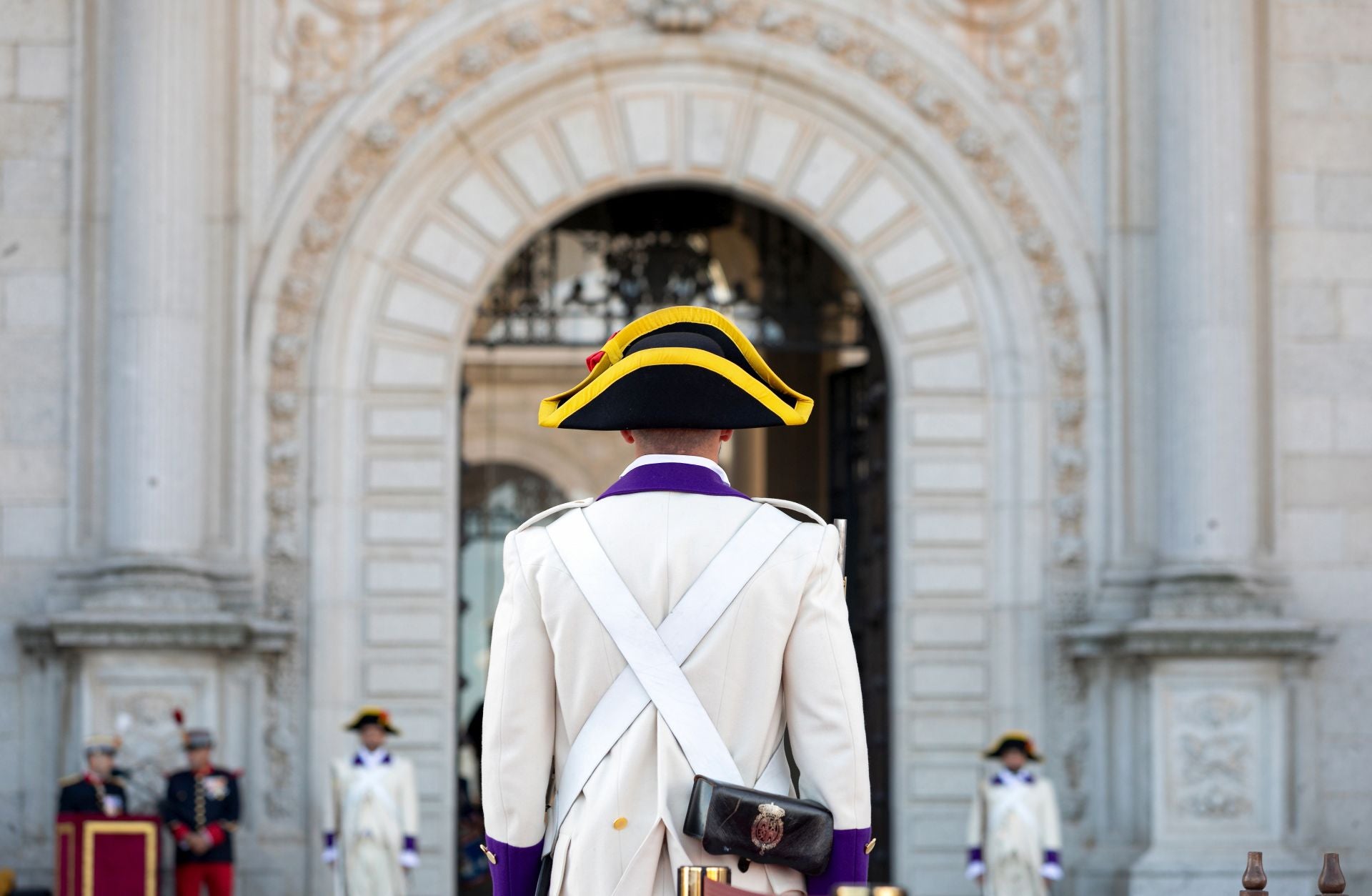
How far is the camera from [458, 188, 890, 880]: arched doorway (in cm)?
1622

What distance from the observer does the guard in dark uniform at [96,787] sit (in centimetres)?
1315

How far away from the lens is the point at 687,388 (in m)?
4.75

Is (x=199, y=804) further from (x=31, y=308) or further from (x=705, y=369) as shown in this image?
(x=705, y=369)

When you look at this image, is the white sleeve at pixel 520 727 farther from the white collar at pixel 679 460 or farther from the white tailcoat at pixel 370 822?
the white tailcoat at pixel 370 822

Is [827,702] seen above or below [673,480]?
below

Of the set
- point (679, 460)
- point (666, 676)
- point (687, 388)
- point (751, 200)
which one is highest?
point (751, 200)

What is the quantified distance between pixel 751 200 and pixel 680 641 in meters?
11.5

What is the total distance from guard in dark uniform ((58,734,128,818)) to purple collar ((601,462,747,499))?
920cm

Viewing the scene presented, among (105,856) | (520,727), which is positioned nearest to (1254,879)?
(520,727)

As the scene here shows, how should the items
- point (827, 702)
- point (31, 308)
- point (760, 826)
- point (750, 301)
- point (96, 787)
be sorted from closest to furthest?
point (760, 826)
point (827, 702)
point (96, 787)
point (31, 308)
point (750, 301)

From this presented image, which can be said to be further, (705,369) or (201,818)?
(201,818)

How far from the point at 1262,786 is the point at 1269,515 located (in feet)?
6.33

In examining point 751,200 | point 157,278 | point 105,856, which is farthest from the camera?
point 751,200

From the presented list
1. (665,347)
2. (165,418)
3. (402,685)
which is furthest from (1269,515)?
(665,347)
